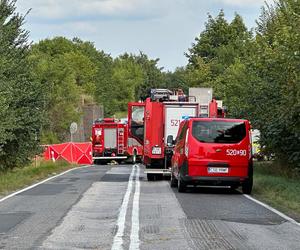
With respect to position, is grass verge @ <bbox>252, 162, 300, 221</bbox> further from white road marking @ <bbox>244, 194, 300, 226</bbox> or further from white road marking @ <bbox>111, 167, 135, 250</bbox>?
white road marking @ <bbox>111, 167, 135, 250</bbox>

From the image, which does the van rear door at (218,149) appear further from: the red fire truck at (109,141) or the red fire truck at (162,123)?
the red fire truck at (109,141)

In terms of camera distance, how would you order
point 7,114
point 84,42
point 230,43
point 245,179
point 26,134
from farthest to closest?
point 84,42, point 230,43, point 26,134, point 7,114, point 245,179

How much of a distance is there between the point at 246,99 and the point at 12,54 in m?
9.68

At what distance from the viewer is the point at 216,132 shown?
Answer: 18.9m

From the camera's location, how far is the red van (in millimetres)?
18688

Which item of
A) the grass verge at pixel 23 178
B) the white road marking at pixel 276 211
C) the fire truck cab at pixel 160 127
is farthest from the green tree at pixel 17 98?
the white road marking at pixel 276 211

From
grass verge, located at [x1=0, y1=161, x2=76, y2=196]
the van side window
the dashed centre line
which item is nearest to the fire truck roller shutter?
grass verge, located at [x1=0, y1=161, x2=76, y2=196]

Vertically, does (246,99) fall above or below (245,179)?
above

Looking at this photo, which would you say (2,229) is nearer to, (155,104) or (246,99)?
(155,104)

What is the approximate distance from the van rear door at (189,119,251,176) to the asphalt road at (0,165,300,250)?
0.72 m

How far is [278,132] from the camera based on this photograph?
2398 cm

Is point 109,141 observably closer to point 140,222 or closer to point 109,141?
point 109,141

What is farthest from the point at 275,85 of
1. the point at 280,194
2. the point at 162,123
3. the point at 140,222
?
the point at 140,222

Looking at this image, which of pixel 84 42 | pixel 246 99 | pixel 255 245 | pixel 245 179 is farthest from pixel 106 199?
pixel 84 42
